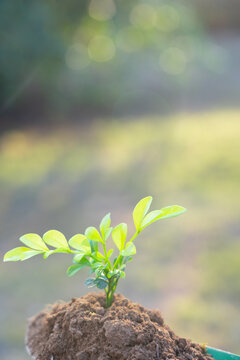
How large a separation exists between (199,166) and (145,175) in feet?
1.32

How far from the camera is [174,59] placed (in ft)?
14.7

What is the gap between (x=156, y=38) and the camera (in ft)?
14.4

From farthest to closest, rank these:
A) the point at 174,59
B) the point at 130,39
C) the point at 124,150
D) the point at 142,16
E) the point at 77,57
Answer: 1. the point at 174,59
2. the point at 130,39
3. the point at 142,16
4. the point at 77,57
5. the point at 124,150

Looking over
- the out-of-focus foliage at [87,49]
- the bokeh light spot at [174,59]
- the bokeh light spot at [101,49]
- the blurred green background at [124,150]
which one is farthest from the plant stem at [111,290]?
the bokeh light spot at [174,59]

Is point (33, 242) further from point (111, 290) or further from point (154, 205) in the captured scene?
point (154, 205)

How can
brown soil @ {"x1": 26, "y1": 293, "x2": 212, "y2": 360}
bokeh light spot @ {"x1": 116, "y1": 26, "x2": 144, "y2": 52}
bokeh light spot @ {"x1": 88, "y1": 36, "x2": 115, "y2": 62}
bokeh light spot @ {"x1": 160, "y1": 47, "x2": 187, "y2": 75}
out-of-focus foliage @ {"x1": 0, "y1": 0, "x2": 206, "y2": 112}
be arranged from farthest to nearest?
bokeh light spot @ {"x1": 160, "y1": 47, "x2": 187, "y2": 75}, bokeh light spot @ {"x1": 116, "y1": 26, "x2": 144, "y2": 52}, bokeh light spot @ {"x1": 88, "y1": 36, "x2": 115, "y2": 62}, out-of-focus foliage @ {"x1": 0, "y1": 0, "x2": 206, "y2": 112}, brown soil @ {"x1": 26, "y1": 293, "x2": 212, "y2": 360}

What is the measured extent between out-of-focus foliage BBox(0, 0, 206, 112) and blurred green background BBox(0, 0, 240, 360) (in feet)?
0.04

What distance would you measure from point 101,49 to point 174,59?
0.71 meters

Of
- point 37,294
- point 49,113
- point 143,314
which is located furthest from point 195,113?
point 143,314

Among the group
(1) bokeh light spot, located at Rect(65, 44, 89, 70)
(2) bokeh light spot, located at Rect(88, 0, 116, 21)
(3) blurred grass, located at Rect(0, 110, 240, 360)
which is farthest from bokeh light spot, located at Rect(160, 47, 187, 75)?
(1) bokeh light spot, located at Rect(65, 44, 89, 70)

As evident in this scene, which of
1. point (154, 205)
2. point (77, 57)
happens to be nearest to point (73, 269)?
point (154, 205)

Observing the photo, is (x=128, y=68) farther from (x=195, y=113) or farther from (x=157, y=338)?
(x=157, y=338)

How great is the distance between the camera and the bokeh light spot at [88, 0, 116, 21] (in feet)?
13.4

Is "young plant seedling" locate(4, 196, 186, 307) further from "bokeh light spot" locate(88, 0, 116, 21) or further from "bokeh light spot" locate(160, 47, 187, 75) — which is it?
"bokeh light spot" locate(160, 47, 187, 75)
